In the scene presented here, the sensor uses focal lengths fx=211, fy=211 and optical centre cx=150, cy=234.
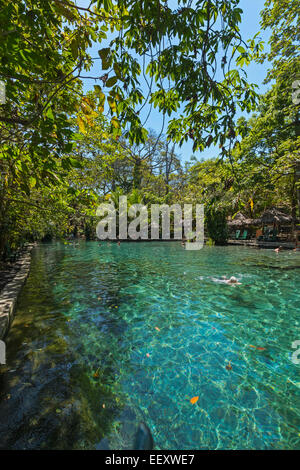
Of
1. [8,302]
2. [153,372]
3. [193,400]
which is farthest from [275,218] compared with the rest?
[8,302]

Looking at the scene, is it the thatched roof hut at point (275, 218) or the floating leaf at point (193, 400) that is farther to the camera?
the thatched roof hut at point (275, 218)

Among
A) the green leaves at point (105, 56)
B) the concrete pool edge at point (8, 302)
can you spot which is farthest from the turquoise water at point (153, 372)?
the green leaves at point (105, 56)

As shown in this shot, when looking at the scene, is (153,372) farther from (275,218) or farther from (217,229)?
(275,218)

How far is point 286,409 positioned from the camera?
86.4 inches

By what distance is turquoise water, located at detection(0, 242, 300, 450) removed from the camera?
6.26ft

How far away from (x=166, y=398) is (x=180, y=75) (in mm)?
3553

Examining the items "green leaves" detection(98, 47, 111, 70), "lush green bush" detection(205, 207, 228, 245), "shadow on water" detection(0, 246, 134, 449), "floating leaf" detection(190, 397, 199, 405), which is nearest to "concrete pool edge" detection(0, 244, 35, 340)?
"shadow on water" detection(0, 246, 134, 449)

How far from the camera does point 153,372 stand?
278 centimetres

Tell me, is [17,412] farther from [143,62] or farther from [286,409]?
[143,62]

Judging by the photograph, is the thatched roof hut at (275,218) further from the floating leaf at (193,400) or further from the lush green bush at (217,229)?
the floating leaf at (193,400)

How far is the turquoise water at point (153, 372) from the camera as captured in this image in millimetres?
1907

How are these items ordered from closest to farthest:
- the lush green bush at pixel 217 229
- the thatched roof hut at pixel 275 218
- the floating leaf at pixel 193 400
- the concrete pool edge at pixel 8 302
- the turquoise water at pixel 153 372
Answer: the turquoise water at pixel 153 372, the floating leaf at pixel 193 400, the concrete pool edge at pixel 8 302, the thatched roof hut at pixel 275 218, the lush green bush at pixel 217 229

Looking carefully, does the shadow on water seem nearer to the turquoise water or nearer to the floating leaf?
the turquoise water
